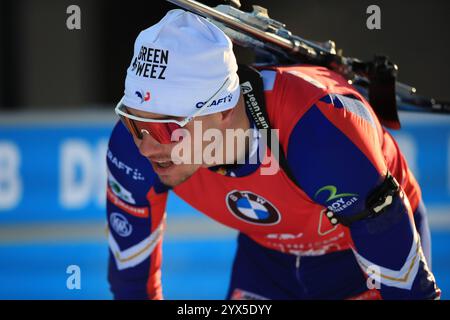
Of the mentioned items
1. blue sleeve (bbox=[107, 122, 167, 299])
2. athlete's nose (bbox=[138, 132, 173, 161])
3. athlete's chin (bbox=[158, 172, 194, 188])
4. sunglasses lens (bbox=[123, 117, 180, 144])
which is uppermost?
sunglasses lens (bbox=[123, 117, 180, 144])

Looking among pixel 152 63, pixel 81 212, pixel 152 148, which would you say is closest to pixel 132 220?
pixel 152 148

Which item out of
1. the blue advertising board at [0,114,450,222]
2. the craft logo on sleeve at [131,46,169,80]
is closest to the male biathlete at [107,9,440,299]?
the craft logo on sleeve at [131,46,169,80]

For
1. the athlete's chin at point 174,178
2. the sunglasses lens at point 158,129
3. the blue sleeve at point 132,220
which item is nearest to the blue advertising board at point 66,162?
the blue sleeve at point 132,220

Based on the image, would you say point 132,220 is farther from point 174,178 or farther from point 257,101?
point 257,101

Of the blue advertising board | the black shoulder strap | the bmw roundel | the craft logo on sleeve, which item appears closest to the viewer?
the craft logo on sleeve

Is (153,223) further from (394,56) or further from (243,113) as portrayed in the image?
(394,56)

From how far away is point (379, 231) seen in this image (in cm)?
286

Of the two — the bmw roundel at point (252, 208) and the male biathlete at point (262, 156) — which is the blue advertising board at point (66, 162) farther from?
the bmw roundel at point (252, 208)

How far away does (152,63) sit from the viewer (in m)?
2.86

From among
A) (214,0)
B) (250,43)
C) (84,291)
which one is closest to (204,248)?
(84,291)

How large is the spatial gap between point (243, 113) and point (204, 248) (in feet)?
9.51

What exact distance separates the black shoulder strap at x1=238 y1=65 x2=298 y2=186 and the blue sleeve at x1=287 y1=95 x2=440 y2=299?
0.03 m

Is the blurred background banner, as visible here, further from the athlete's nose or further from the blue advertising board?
the athlete's nose

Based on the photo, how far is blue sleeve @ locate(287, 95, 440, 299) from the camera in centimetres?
A: 285
